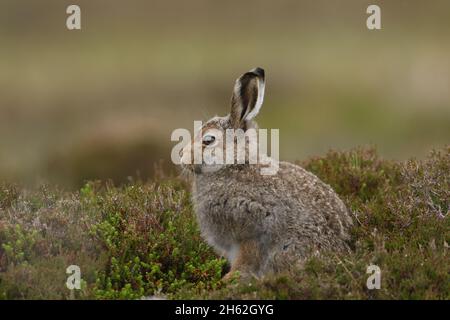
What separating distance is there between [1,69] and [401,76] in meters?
12.3

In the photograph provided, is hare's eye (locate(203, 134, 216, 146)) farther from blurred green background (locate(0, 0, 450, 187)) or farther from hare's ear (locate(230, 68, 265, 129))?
blurred green background (locate(0, 0, 450, 187))

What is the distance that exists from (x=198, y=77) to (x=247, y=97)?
16.3 meters

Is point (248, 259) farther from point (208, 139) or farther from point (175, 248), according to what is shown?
point (208, 139)

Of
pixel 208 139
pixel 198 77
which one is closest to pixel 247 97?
pixel 208 139

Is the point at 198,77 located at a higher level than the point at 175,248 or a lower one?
higher

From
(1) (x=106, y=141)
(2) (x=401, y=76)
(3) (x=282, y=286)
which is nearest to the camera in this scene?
(3) (x=282, y=286)

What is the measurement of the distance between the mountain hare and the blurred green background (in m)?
6.91

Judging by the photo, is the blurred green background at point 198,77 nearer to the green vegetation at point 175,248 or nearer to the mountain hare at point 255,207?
the green vegetation at point 175,248

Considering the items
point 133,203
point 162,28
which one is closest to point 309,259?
point 133,203

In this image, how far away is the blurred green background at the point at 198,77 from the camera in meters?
18.6

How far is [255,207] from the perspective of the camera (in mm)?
8859

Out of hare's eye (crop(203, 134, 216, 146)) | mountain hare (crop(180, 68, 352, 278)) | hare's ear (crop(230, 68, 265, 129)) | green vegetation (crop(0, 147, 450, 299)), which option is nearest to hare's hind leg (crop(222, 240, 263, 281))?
mountain hare (crop(180, 68, 352, 278))

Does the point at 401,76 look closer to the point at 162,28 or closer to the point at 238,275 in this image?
the point at 162,28

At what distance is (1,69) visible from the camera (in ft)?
88.2
